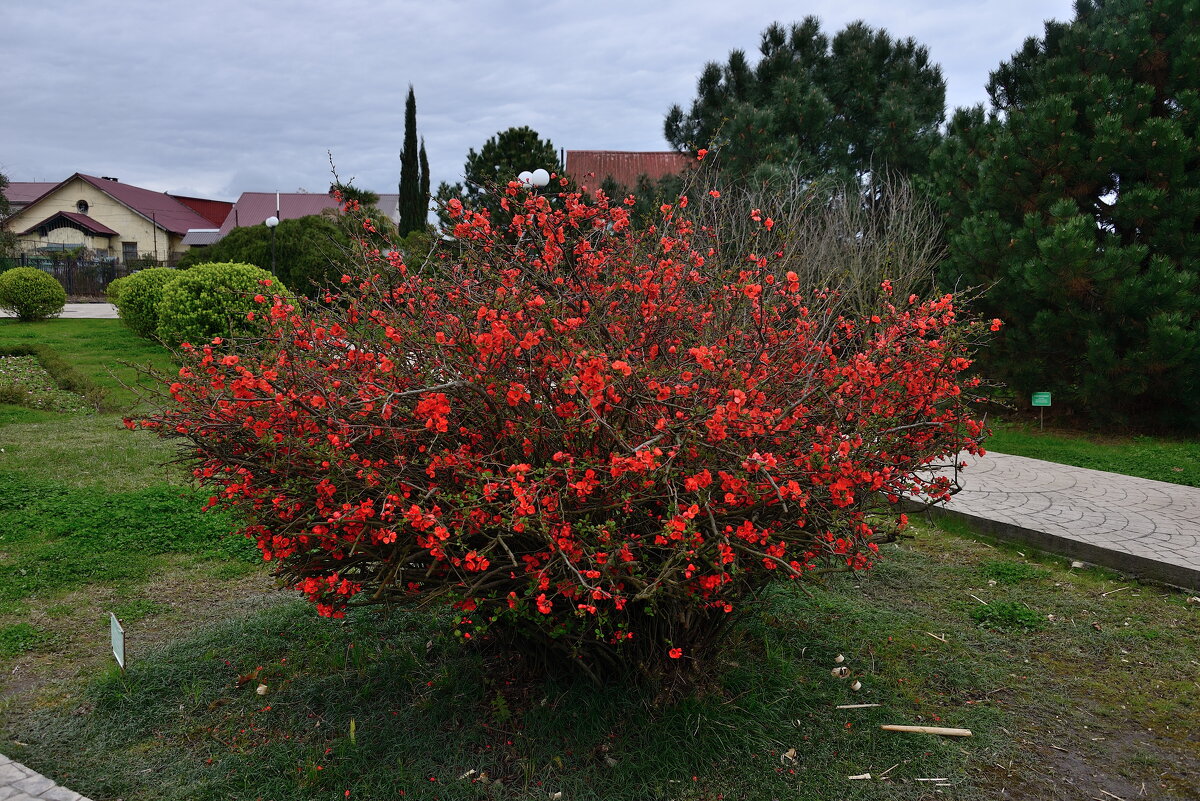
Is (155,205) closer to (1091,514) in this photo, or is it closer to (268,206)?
(268,206)

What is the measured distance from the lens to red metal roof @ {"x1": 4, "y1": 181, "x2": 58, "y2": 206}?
4519 centimetres

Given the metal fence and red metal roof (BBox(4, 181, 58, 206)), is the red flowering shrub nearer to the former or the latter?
the metal fence

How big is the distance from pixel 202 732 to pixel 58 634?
1.39 metres

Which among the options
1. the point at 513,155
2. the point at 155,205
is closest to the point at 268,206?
the point at 155,205

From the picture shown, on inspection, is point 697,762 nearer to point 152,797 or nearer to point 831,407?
point 831,407

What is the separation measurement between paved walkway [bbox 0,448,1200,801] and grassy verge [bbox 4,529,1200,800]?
72 cm

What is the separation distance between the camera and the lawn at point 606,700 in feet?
8.96

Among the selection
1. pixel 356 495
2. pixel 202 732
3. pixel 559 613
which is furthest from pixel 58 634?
pixel 559 613

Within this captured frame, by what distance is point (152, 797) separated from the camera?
8.71ft

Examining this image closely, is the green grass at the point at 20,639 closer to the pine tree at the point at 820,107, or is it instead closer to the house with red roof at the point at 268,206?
the pine tree at the point at 820,107

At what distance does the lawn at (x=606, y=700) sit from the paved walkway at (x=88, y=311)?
2032 cm

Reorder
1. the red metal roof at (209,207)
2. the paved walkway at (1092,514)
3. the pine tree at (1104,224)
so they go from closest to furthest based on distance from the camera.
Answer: the paved walkway at (1092,514)
the pine tree at (1104,224)
the red metal roof at (209,207)

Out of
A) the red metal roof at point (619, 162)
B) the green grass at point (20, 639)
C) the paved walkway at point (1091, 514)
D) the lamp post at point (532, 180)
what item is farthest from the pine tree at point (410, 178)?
the green grass at point (20, 639)

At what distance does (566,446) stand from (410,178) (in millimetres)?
27687
